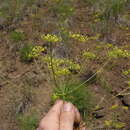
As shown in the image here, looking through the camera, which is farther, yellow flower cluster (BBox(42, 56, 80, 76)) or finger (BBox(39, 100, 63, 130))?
yellow flower cluster (BBox(42, 56, 80, 76))

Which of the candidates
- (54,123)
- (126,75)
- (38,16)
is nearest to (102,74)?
(126,75)

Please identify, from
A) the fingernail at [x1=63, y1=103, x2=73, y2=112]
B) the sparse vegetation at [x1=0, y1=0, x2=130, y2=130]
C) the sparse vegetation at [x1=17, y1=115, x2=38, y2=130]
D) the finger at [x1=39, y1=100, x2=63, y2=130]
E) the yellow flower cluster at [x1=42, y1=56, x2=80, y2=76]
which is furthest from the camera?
the sparse vegetation at [x1=0, y1=0, x2=130, y2=130]

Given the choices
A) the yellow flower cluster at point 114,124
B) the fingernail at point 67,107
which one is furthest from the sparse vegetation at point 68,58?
the fingernail at point 67,107

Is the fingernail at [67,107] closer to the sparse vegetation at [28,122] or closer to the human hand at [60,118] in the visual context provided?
the human hand at [60,118]

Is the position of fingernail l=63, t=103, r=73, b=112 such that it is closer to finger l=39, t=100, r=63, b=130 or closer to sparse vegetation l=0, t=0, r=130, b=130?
finger l=39, t=100, r=63, b=130

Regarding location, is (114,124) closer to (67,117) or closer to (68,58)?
(68,58)

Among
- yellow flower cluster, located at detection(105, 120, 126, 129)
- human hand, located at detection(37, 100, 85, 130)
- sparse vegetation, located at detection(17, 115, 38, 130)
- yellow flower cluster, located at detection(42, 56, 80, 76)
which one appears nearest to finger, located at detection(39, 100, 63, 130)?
human hand, located at detection(37, 100, 85, 130)

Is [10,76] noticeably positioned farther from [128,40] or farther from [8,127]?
[128,40]
